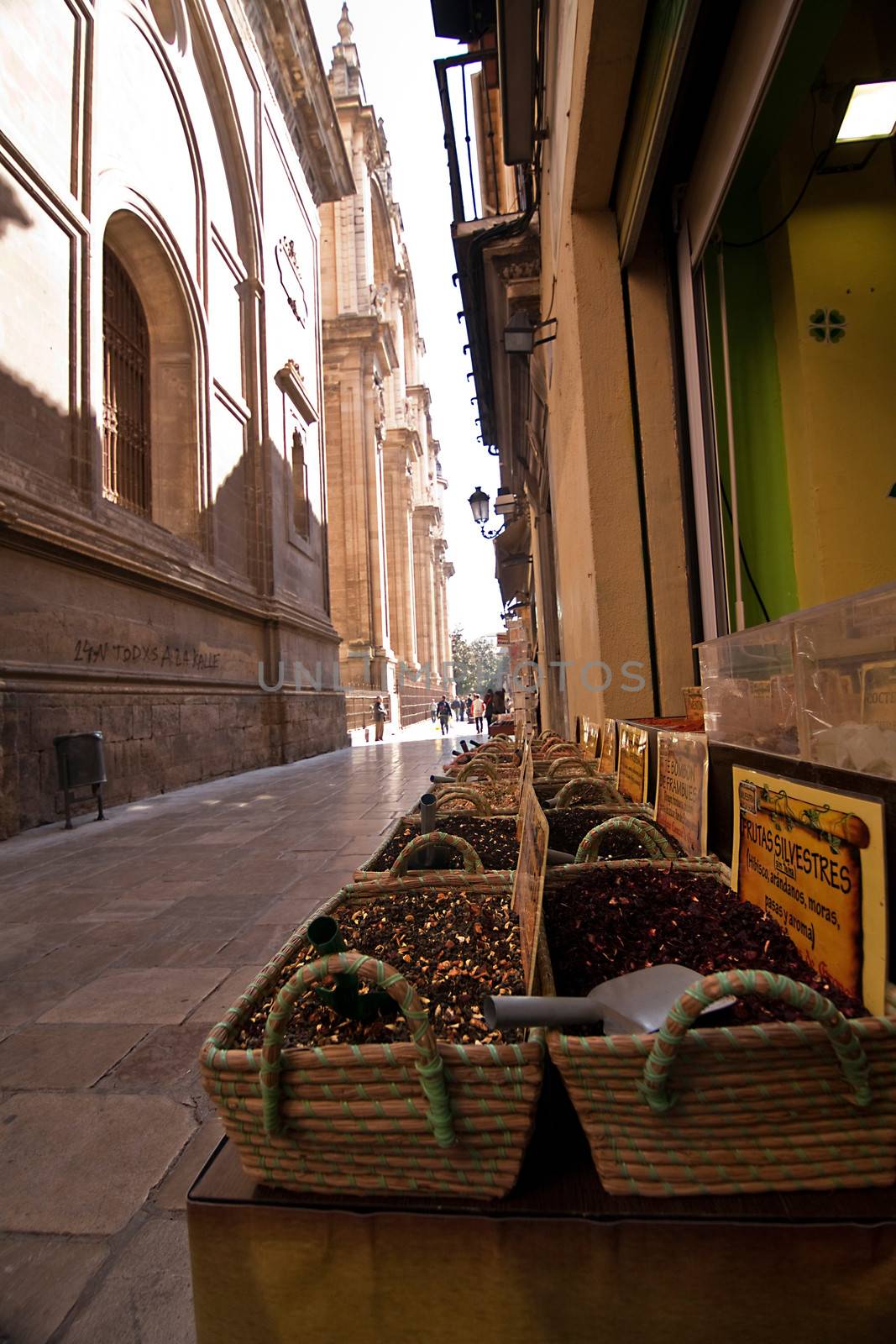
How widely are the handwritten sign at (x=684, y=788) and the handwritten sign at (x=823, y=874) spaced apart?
1.09 ft

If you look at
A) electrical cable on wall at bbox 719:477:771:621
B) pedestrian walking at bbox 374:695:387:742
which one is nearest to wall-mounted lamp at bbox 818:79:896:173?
electrical cable on wall at bbox 719:477:771:621

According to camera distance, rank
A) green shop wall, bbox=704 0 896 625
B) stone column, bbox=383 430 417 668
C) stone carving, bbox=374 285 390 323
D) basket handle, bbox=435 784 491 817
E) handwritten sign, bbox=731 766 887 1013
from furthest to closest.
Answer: stone column, bbox=383 430 417 668
stone carving, bbox=374 285 390 323
green shop wall, bbox=704 0 896 625
basket handle, bbox=435 784 491 817
handwritten sign, bbox=731 766 887 1013

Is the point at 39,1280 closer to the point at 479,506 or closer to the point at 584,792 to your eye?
the point at 584,792

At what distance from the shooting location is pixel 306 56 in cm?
1430

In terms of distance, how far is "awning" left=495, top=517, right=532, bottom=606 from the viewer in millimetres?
13695

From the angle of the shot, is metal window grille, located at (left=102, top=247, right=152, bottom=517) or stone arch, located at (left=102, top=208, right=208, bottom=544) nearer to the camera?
metal window grille, located at (left=102, top=247, right=152, bottom=517)

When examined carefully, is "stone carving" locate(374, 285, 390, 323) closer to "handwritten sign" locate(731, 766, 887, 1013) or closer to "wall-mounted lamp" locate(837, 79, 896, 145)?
"wall-mounted lamp" locate(837, 79, 896, 145)

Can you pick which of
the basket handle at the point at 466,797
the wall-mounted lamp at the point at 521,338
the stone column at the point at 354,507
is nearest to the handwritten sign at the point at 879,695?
the basket handle at the point at 466,797

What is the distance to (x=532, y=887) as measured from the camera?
Result: 1.04 m

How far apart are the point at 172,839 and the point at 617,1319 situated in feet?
16.7

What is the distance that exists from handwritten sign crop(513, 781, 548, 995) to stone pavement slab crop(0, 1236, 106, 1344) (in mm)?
898

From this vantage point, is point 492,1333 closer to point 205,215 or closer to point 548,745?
point 548,745

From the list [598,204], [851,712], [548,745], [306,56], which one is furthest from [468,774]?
[306,56]

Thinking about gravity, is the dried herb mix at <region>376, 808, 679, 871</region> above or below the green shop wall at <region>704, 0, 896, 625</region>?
below
